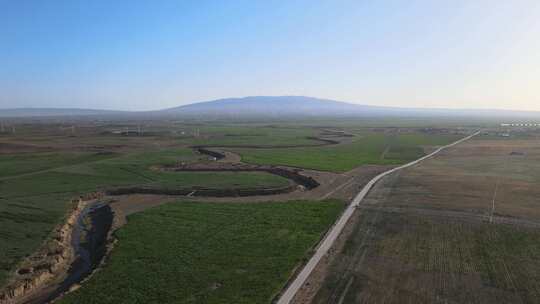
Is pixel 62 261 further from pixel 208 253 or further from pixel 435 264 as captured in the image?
pixel 435 264

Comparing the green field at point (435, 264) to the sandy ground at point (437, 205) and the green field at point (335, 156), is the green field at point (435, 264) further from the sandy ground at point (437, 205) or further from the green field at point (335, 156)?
the green field at point (335, 156)

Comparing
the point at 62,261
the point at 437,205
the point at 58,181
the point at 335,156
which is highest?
the point at 335,156

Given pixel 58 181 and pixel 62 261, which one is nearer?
pixel 62 261

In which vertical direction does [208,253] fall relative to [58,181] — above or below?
below

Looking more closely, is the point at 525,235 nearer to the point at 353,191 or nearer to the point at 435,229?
the point at 435,229

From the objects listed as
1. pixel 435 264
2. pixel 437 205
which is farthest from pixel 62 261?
pixel 437 205

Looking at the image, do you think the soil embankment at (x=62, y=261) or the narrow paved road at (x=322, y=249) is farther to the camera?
the soil embankment at (x=62, y=261)

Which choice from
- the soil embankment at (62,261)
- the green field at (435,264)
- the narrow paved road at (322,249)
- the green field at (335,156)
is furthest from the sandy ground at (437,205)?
the soil embankment at (62,261)
